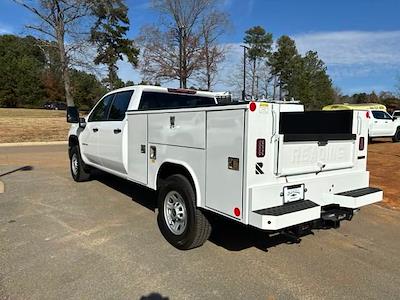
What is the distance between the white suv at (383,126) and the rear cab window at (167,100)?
15296 mm

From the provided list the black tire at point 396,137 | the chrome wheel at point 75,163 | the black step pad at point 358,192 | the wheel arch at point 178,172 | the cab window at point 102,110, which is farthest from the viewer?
the black tire at point 396,137

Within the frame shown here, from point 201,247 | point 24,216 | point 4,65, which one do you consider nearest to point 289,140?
point 201,247

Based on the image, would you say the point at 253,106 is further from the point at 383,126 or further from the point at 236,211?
the point at 383,126

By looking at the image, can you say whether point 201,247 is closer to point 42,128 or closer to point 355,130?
point 355,130

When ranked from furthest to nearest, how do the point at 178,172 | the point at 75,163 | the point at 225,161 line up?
the point at 75,163 → the point at 178,172 → the point at 225,161

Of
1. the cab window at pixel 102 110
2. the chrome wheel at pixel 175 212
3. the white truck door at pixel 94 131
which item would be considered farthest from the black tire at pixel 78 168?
the chrome wheel at pixel 175 212

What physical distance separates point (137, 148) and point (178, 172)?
→ 1.09m

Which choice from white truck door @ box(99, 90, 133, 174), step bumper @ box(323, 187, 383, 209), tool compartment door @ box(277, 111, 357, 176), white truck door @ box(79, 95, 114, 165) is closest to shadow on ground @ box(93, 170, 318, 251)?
step bumper @ box(323, 187, 383, 209)

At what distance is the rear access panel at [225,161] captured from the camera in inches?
142

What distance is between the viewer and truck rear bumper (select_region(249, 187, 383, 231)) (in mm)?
3490

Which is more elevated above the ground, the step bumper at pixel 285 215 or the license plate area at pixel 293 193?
the license plate area at pixel 293 193

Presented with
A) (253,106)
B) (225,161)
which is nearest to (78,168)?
(225,161)

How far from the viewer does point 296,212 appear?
3.68 meters

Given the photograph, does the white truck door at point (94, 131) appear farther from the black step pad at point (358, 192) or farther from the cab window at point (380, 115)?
the cab window at point (380, 115)
